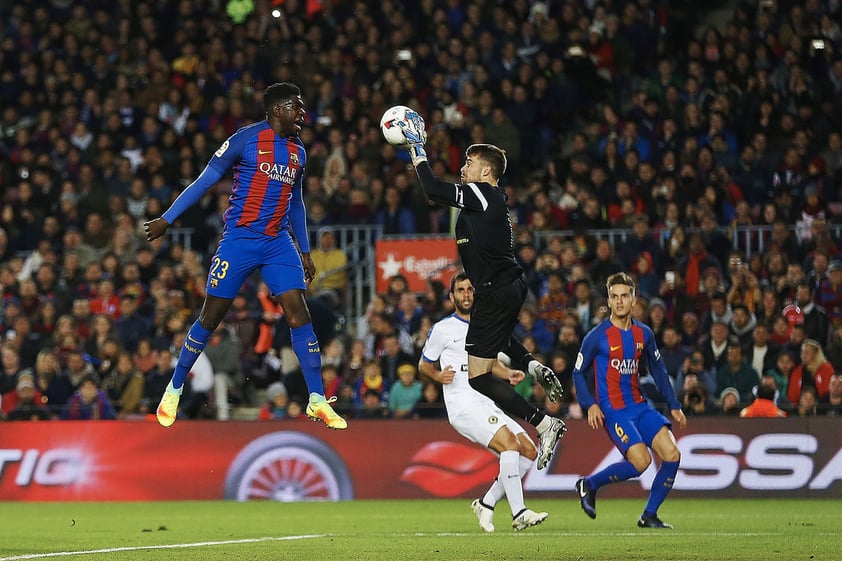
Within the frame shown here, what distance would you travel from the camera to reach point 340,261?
67.5 feet

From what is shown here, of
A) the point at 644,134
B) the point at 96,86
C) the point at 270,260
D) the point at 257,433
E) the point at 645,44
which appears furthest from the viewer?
the point at 96,86

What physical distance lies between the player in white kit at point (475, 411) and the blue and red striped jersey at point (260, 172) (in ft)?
7.92

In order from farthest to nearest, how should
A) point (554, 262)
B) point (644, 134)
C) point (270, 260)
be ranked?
point (644, 134) < point (554, 262) < point (270, 260)

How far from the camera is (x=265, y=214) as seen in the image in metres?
10.5

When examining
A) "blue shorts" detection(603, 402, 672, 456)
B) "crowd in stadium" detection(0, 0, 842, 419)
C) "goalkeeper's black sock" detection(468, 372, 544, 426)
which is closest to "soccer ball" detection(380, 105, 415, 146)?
"goalkeeper's black sock" detection(468, 372, 544, 426)

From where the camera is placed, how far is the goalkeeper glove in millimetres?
10484

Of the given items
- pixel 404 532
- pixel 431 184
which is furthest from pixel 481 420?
pixel 431 184

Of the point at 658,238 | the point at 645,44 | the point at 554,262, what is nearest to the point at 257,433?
the point at 554,262

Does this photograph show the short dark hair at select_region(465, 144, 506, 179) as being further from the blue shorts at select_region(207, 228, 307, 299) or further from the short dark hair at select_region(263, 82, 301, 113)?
the blue shorts at select_region(207, 228, 307, 299)

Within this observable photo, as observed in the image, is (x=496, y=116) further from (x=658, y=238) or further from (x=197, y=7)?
(x=197, y=7)

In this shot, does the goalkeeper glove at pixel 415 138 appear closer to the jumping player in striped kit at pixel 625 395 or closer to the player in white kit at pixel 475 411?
the player in white kit at pixel 475 411

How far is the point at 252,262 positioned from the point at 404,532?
3361 mm

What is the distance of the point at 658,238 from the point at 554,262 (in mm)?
1515

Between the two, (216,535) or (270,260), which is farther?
(216,535)
